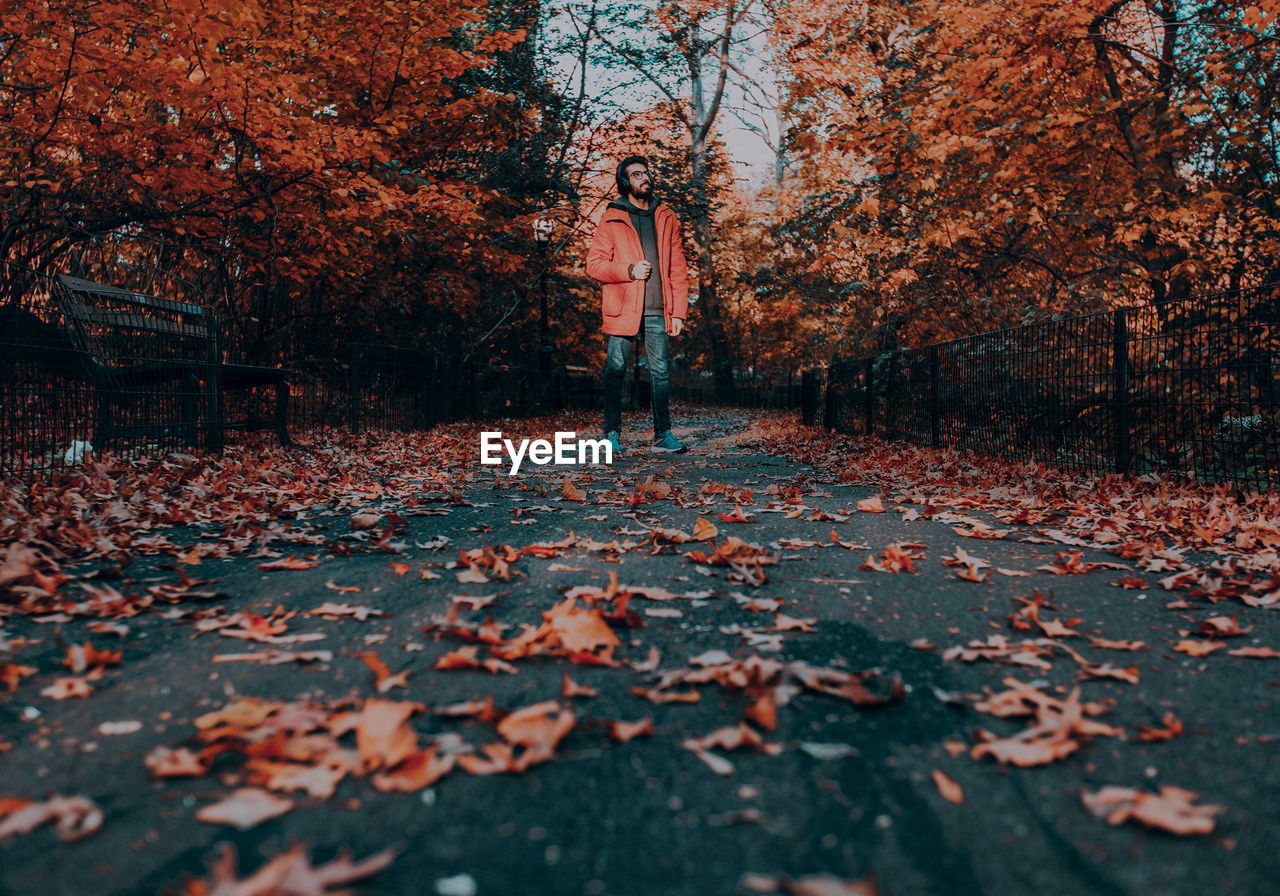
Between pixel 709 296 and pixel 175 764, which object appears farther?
pixel 709 296

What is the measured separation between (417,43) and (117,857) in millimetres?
9088

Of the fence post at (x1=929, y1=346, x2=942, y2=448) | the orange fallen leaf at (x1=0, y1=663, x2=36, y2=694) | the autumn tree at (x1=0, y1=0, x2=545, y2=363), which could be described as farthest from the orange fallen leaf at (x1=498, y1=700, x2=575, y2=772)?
the fence post at (x1=929, y1=346, x2=942, y2=448)

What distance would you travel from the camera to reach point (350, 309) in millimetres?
11094

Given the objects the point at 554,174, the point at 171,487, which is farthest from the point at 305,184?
the point at 554,174

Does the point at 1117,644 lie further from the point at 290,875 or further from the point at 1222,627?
the point at 290,875

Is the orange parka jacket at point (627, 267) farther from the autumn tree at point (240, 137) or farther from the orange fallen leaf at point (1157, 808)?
the orange fallen leaf at point (1157, 808)

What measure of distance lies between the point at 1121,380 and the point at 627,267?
14.1 ft

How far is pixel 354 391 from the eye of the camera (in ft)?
30.9

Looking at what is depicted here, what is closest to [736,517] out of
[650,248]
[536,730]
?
[536,730]

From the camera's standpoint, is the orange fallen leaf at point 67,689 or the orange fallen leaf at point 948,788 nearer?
the orange fallen leaf at point 948,788

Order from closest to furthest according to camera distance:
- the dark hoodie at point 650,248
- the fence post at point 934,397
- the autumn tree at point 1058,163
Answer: the autumn tree at point 1058,163 < the dark hoodie at point 650,248 < the fence post at point 934,397

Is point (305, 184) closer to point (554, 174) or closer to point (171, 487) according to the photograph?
point (171, 487)

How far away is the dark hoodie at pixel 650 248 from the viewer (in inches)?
295

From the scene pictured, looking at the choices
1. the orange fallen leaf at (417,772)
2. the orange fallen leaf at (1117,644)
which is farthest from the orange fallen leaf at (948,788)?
the orange fallen leaf at (1117,644)
